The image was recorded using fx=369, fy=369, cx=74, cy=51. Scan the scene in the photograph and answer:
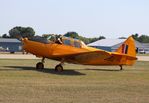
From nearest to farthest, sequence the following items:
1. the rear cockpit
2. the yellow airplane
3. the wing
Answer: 1. the wing
2. the yellow airplane
3. the rear cockpit

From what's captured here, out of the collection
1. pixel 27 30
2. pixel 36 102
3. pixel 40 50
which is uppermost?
pixel 27 30

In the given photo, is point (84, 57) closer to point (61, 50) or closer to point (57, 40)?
point (61, 50)

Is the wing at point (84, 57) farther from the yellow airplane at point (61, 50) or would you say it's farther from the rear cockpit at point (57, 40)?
the rear cockpit at point (57, 40)

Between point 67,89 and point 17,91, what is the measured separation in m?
1.77

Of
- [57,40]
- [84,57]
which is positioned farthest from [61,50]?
[84,57]

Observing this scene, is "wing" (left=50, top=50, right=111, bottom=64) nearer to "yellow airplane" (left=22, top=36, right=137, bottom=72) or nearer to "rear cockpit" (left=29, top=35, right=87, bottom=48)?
"yellow airplane" (left=22, top=36, right=137, bottom=72)

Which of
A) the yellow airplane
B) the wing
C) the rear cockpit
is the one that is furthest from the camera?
the rear cockpit

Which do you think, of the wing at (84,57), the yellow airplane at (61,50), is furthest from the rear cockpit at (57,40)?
the wing at (84,57)

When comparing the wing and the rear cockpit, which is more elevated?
the rear cockpit

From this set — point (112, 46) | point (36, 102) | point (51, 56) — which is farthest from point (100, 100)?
point (112, 46)

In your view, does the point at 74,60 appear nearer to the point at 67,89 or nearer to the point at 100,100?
the point at 67,89

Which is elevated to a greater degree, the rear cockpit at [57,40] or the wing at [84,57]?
the rear cockpit at [57,40]

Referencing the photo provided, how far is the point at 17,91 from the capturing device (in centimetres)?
1125

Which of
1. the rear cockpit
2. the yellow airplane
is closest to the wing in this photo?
the yellow airplane
